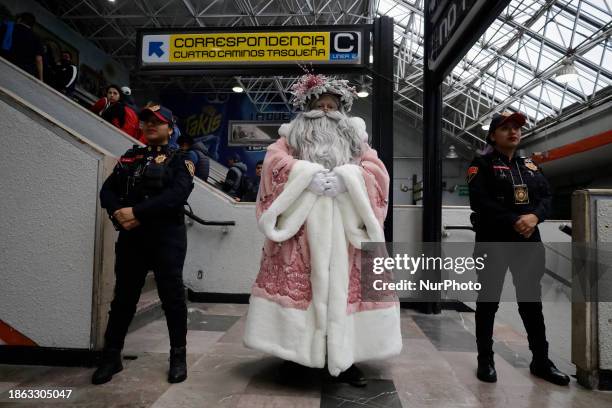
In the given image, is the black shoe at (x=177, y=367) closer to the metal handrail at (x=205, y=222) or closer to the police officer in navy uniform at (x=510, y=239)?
the police officer in navy uniform at (x=510, y=239)

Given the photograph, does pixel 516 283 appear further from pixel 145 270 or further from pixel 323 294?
pixel 145 270

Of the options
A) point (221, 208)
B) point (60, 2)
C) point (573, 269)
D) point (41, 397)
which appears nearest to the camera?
point (41, 397)

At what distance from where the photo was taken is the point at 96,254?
8.68 feet

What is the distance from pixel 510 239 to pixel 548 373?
894mm

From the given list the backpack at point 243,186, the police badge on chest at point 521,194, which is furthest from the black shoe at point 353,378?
the backpack at point 243,186

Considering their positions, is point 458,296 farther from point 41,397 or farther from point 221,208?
point 41,397

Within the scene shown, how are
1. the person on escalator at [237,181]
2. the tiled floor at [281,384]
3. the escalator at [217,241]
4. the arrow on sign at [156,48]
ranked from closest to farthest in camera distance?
1. the tiled floor at [281,384]
2. the arrow on sign at [156,48]
3. the escalator at [217,241]
4. the person on escalator at [237,181]

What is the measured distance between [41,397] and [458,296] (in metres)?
4.03

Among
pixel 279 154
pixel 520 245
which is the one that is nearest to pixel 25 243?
pixel 279 154

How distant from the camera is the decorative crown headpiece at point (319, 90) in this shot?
263 cm

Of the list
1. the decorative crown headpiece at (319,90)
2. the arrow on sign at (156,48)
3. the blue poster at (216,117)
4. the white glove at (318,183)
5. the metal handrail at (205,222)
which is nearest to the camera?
the white glove at (318,183)

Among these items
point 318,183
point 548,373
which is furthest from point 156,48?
point 548,373

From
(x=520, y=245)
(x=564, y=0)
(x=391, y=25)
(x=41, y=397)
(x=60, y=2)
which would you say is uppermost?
(x=60, y=2)

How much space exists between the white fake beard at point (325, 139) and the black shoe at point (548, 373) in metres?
1.84
